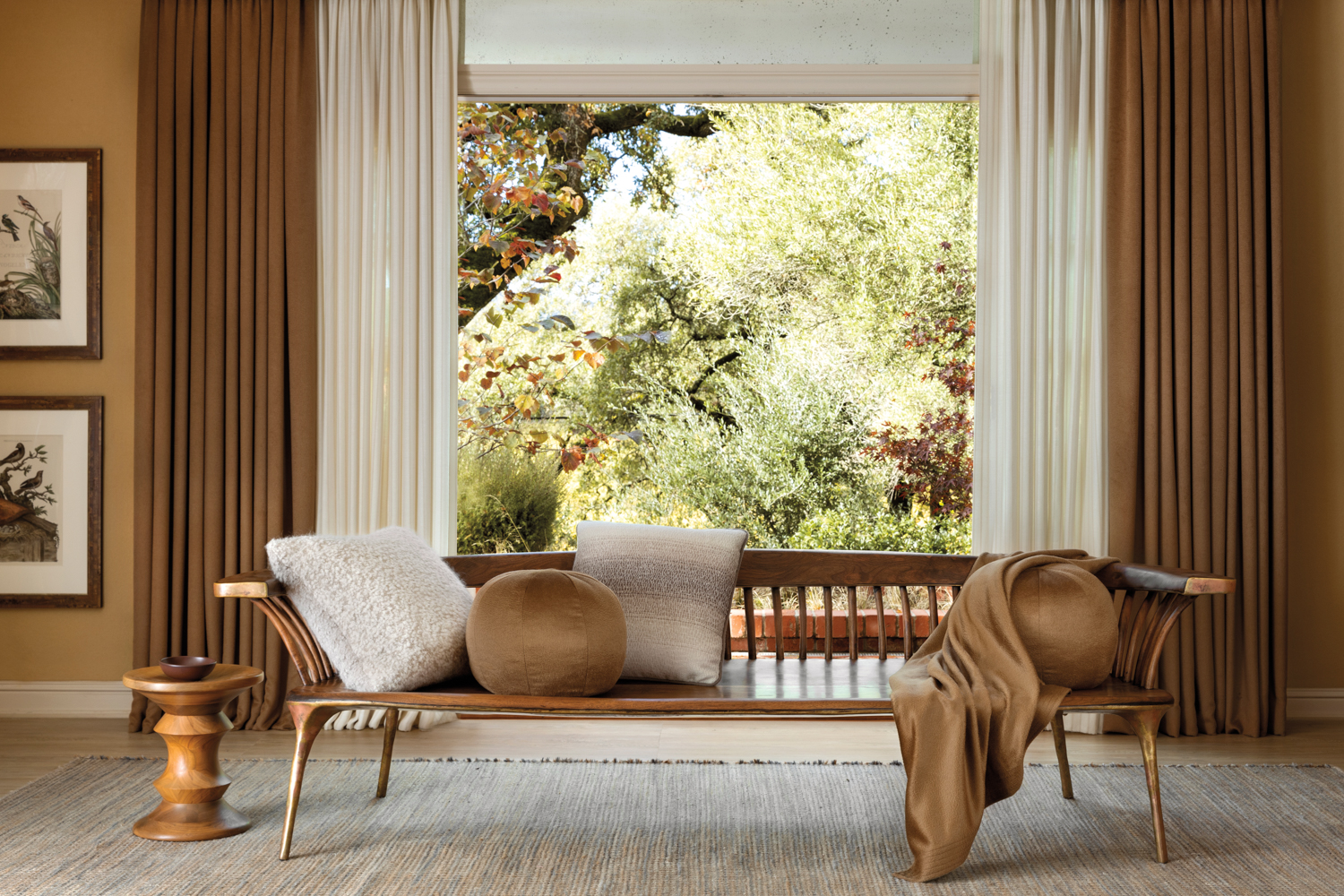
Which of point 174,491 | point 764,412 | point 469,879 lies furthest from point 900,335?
point 469,879

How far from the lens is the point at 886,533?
5.62m

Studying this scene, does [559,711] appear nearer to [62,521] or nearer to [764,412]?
[62,521]

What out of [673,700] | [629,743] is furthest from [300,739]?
[629,743]

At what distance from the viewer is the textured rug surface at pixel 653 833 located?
207cm

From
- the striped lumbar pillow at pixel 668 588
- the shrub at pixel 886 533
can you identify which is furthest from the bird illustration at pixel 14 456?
the shrub at pixel 886 533

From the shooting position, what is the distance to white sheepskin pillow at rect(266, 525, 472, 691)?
7.11 feet

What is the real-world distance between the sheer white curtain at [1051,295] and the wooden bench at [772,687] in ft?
2.62

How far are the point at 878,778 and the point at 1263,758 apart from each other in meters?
1.17

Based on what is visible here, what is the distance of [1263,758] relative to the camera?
3.02 m

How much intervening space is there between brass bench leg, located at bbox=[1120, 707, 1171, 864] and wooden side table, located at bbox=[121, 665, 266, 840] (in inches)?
75.1

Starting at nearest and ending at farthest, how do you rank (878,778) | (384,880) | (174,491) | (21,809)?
1. (384,880)
2. (21,809)
3. (878,778)
4. (174,491)

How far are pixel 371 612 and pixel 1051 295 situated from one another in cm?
Answer: 236

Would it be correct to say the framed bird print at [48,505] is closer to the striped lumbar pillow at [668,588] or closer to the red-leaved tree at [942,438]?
the striped lumbar pillow at [668,588]

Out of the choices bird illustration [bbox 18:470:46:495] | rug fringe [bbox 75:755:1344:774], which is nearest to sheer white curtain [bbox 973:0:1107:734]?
rug fringe [bbox 75:755:1344:774]
